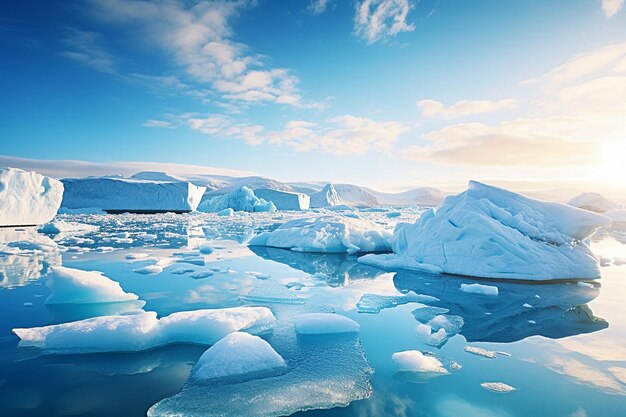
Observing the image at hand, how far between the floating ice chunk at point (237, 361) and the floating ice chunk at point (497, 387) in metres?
1.46

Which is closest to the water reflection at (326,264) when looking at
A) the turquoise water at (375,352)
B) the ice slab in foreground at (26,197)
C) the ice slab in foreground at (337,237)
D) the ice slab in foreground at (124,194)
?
the turquoise water at (375,352)

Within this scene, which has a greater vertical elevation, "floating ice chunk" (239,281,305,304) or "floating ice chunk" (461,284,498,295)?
"floating ice chunk" (461,284,498,295)

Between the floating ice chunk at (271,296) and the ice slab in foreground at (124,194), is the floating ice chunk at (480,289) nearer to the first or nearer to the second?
the floating ice chunk at (271,296)

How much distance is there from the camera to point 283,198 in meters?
41.3

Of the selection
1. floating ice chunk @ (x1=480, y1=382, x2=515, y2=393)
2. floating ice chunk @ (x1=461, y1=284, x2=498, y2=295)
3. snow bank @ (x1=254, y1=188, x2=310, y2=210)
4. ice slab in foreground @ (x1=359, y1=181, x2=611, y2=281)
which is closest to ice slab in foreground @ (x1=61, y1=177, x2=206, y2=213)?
snow bank @ (x1=254, y1=188, x2=310, y2=210)

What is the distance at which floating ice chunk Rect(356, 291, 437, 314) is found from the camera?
4.48 metres

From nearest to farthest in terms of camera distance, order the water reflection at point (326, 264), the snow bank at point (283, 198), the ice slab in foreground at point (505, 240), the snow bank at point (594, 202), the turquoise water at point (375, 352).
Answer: the turquoise water at point (375, 352) → the ice slab in foreground at point (505, 240) → the water reflection at point (326, 264) → the snow bank at point (594, 202) → the snow bank at point (283, 198)

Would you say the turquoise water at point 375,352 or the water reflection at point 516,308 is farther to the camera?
the water reflection at point 516,308

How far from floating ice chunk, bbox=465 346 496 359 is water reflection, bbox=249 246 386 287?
2.88 metres

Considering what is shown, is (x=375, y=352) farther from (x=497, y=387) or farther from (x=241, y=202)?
(x=241, y=202)

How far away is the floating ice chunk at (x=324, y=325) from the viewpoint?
3500mm

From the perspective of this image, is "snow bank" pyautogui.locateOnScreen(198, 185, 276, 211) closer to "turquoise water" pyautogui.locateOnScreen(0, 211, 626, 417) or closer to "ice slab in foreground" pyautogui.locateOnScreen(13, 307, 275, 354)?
"turquoise water" pyautogui.locateOnScreen(0, 211, 626, 417)

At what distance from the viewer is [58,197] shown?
17.7 metres

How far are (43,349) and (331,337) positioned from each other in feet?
8.22
